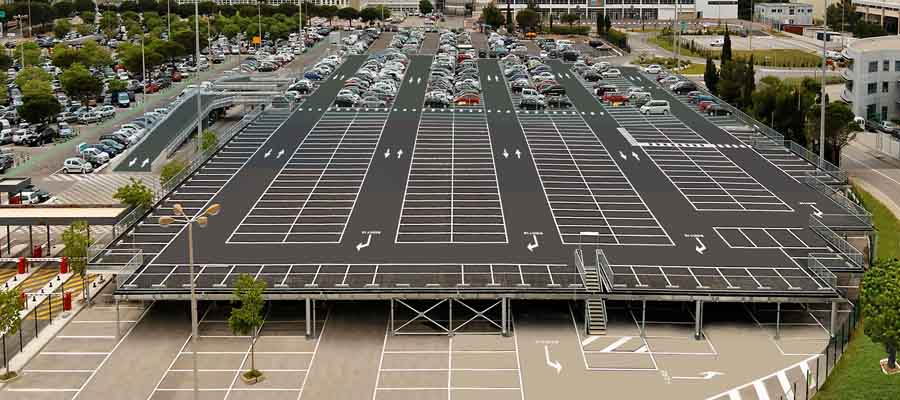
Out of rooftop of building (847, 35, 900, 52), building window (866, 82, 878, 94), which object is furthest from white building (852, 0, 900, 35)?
building window (866, 82, 878, 94)

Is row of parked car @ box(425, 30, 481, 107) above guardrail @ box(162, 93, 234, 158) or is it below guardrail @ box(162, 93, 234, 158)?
above

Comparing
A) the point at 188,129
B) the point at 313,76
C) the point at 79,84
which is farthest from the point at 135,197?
the point at 313,76

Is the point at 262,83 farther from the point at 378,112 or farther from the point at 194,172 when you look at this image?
the point at 194,172

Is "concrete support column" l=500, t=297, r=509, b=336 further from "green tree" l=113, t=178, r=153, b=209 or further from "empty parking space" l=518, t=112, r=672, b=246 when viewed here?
"green tree" l=113, t=178, r=153, b=209

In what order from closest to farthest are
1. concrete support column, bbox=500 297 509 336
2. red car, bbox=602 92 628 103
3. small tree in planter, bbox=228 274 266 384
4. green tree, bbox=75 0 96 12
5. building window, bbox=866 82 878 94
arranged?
small tree in planter, bbox=228 274 266 384, concrete support column, bbox=500 297 509 336, building window, bbox=866 82 878 94, red car, bbox=602 92 628 103, green tree, bbox=75 0 96 12

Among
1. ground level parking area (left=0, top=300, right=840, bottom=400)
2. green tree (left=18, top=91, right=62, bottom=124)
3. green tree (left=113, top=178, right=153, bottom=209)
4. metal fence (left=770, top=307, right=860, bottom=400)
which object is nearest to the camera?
metal fence (left=770, top=307, right=860, bottom=400)

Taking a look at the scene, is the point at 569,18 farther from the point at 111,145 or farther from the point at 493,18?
the point at 111,145

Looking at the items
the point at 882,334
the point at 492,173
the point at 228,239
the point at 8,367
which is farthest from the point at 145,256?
the point at 882,334
